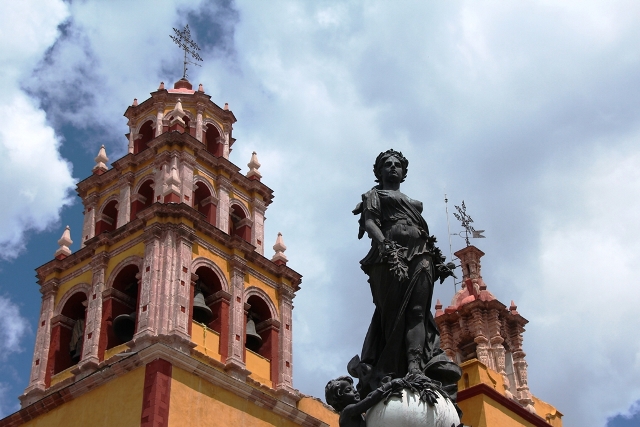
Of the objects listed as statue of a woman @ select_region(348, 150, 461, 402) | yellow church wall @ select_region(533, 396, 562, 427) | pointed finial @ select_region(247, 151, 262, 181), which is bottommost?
statue of a woman @ select_region(348, 150, 461, 402)

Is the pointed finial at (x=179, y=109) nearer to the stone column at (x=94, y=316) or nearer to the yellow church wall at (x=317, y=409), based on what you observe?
the stone column at (x=94, y=316)

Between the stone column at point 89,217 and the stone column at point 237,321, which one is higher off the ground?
the stone column at point 89,217

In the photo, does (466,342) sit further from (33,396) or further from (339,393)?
(339,393)

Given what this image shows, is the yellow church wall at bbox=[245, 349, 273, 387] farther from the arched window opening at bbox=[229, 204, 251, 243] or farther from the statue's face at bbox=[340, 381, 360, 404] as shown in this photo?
the statue's face at bbox=[340, 381, 360, 404]

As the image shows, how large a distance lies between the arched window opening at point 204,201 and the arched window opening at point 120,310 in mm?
2472

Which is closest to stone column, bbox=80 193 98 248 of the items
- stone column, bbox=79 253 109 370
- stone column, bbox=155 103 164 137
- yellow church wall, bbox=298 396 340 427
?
stone column, bbox=79 253 109 370

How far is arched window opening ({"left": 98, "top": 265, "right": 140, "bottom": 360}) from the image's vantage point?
1927cm

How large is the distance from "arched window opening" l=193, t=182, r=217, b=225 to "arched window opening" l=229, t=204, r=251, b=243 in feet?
2.37

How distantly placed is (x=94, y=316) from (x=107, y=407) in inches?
94.2

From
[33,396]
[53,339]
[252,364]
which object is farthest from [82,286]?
[252,364]

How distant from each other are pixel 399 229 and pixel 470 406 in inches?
393

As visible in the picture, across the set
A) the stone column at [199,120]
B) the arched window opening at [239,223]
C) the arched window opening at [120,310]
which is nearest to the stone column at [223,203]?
the arched window opening at [239,223]

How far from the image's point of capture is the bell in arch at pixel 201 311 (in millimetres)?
19500

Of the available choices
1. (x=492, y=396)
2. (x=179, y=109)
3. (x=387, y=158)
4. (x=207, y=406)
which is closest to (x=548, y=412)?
(x=492, y=396)
